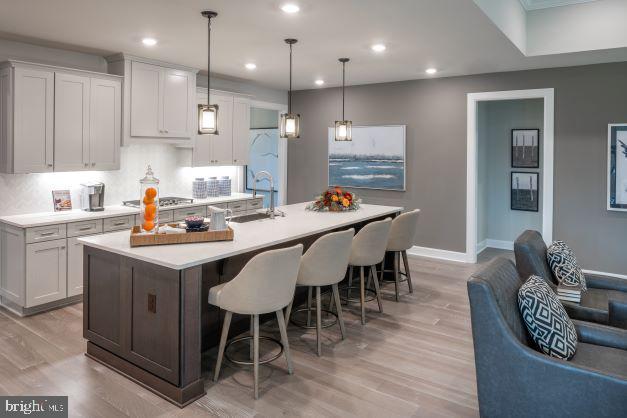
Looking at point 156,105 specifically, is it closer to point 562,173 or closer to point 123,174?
point 123,174

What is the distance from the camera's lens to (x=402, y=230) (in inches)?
173

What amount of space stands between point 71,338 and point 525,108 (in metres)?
6.40

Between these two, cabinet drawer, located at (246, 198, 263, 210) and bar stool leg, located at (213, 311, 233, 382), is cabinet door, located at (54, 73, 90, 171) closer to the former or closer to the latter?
cabinet drawer, located at (246, 198, 263, 210)

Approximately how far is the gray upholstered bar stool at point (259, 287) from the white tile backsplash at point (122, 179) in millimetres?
2841

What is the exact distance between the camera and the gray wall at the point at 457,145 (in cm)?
525

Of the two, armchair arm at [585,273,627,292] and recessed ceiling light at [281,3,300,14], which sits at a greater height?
recessed ceiling light at [281,3,300,14]

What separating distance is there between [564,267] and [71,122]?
4.48 meters

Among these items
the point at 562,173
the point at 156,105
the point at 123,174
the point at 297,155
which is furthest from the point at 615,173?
the point at 123,174

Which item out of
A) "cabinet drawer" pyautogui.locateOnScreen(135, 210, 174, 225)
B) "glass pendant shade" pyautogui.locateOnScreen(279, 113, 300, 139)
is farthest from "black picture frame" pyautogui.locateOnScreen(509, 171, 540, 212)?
"cabinet drawer" pyautogui.locateOnScreen(135, 210, 174, 225)

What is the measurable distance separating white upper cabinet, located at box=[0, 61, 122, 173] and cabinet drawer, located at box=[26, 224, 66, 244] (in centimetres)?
57

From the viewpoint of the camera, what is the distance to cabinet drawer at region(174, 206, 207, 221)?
5.31 metres

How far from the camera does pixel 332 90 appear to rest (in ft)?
23.7

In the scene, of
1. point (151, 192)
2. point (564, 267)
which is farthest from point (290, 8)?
point (564, 267)

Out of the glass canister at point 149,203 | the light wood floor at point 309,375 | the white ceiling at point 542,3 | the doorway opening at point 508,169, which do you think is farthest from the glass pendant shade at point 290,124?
the doorway opening at point 508,169
